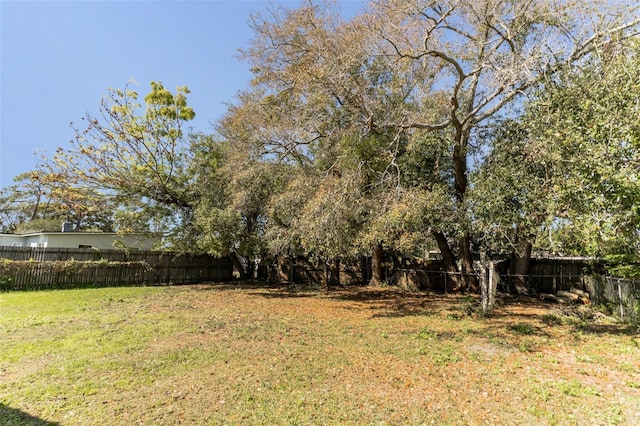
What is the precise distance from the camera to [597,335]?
669 cm

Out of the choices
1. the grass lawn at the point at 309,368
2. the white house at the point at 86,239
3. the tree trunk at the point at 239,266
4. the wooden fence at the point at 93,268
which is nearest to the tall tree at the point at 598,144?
the grass lawn at the point at 309,368

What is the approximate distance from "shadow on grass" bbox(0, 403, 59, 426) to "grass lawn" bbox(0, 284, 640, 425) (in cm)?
1

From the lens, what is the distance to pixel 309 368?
15.4ft

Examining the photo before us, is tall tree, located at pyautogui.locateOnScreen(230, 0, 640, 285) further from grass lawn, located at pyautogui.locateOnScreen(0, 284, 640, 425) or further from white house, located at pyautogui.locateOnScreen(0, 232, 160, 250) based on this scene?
white house, located at pyautogui.locateOnScreen(0, 232, 160, 250)

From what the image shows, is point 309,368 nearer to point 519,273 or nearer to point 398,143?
point 398,143

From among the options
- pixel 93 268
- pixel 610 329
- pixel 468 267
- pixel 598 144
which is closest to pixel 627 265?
pixel 610 329

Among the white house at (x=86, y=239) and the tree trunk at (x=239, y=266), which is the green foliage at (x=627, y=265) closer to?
the tree trunk at (x=239, y=266)

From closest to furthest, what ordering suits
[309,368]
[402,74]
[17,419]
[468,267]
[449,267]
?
[17,419]
[309,368]
[402,74]
[468,267]
[449,267]

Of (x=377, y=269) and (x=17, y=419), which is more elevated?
(x=377, y=269)

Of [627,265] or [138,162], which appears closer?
[627,265]

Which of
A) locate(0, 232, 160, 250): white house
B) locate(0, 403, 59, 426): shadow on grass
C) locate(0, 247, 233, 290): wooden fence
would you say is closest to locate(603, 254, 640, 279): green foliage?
locate(0, 403, 59, 426): shadow on grass

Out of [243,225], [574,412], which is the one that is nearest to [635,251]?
[574,412]

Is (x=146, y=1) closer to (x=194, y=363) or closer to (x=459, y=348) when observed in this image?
(x=194, y=363)

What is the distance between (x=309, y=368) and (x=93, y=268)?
13.0 m
